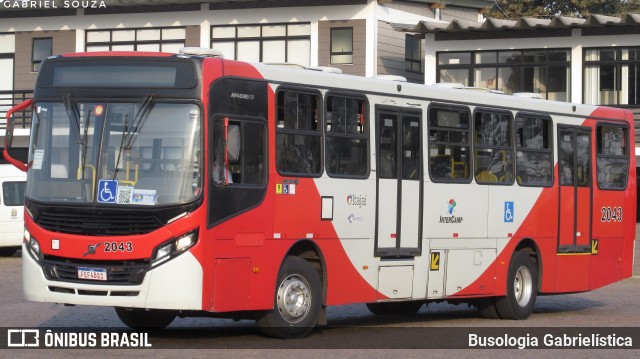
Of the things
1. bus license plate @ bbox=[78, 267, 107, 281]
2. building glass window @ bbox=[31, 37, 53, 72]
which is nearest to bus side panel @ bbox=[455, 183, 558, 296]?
bus license plate @ bbox=[78, 267, 107, 281]

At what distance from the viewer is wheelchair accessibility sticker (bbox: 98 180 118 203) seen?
1358cm

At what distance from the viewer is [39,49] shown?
151ft

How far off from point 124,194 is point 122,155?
42 cm

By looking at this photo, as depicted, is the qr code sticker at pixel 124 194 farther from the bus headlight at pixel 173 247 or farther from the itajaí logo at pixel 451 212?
the itajaí logo at pixel 451 212

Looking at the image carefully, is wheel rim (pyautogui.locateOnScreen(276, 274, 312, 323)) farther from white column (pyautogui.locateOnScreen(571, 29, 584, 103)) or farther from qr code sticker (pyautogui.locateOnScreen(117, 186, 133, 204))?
white column (pyautogui.locateOnScreen(571, 29, 584, 103))

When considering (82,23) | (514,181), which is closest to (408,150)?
(514,181)

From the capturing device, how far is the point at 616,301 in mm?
23047

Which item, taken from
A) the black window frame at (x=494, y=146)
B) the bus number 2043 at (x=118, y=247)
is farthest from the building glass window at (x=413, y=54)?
the bus number 2043 at (x=118, y=247)

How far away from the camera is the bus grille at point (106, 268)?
44.0 feet

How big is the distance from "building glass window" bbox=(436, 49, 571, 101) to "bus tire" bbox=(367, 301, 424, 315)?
23.4 meters

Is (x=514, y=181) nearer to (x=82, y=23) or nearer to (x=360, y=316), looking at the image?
(x=360, y=316)

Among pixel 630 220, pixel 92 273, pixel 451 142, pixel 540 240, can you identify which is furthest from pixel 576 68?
pixel 92 273

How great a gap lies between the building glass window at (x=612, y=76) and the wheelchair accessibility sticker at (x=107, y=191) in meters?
29.8

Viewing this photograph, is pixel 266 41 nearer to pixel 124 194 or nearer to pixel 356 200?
pixel 356 200
